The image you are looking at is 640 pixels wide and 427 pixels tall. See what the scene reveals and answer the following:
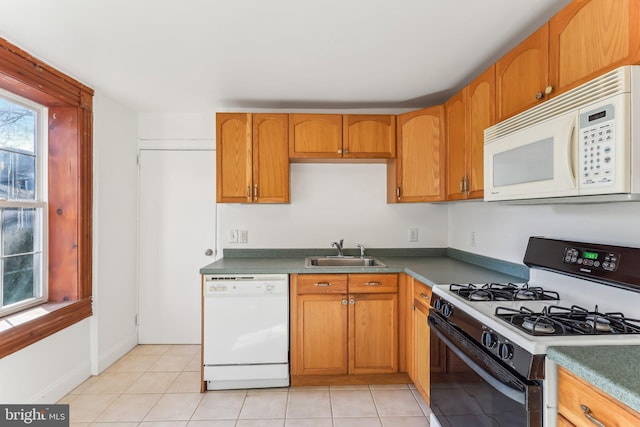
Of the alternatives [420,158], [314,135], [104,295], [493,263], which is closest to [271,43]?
[314,135]

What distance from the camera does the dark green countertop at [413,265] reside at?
2074 millimetres

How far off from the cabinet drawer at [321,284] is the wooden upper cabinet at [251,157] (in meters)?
0.70

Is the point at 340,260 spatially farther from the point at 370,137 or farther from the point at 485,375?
the point at 485,375

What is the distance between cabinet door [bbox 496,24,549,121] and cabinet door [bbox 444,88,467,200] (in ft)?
1.33

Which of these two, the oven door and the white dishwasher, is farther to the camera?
the white dishwasher

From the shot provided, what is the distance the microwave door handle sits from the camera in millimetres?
1187

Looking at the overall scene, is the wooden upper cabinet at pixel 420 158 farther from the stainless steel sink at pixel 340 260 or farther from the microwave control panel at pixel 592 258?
the microwave control panel at pixel 592 258

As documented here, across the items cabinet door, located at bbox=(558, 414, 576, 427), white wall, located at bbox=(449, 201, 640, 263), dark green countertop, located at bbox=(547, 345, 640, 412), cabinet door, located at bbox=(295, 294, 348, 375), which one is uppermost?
white wall, located at bbox=(449, 201, 640, 263)

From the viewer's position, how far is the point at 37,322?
2041mm

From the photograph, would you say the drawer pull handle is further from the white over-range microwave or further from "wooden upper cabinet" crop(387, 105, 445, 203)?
"wooden upper cabinet" crop(387, 105, 445, 203)

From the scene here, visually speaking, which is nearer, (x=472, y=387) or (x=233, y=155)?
(x=472, y=387)

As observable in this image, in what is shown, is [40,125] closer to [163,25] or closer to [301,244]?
[163,25]

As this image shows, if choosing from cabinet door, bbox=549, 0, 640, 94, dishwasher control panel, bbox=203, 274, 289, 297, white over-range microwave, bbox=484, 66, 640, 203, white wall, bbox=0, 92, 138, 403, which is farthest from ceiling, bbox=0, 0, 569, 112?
dishwasher control panel, bbox=203, 274, 289, 297

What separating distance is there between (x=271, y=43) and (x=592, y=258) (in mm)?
1898
